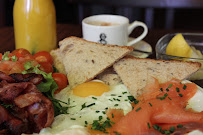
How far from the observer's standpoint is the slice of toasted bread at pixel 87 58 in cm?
242

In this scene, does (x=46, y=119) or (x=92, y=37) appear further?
(x=92, y=37)

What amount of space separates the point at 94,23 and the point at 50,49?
0.60 meters

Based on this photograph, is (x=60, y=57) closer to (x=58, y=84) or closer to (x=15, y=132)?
(x=58, y=84)

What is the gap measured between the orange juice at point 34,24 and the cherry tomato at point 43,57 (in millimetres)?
235

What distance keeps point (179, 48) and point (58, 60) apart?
118cm

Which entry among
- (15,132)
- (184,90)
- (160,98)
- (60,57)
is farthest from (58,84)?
(184,90)

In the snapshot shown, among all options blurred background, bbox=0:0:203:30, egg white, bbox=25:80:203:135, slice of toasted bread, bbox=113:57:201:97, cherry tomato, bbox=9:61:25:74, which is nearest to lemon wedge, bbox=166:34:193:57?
slice of toasted bread, bbox=113:57:201:97

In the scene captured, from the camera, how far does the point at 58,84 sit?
234 centimetres

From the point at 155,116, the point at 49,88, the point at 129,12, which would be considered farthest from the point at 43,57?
the point at 129,12

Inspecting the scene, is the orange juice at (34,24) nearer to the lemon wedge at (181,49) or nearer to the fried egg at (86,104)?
the fried egg at (86,104)

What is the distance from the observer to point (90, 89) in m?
2.28

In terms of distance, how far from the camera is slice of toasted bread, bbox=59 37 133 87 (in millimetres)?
2418

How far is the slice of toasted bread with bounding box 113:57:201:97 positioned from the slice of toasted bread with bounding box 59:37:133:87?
0.09m

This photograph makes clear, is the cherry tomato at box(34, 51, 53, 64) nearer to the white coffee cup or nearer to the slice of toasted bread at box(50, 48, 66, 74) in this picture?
A: the slice of toasted bread at box(50, 48, 66, 74)
